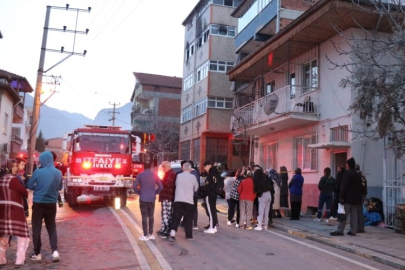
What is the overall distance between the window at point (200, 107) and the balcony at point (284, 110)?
11.4 metres

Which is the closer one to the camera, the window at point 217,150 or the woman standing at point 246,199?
the woman standing at point 246,199

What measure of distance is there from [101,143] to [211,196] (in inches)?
→ 278

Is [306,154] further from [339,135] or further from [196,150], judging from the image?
[196,150]

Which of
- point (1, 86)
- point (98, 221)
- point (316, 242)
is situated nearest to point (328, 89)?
point (316, 242)

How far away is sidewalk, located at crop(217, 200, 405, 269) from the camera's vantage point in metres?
8.77

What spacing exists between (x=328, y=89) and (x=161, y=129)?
114 ft

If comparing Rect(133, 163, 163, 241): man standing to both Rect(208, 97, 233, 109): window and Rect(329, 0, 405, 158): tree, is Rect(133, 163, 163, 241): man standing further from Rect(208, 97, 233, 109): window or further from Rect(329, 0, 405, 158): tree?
Rect(208, 97, 233, 109): window

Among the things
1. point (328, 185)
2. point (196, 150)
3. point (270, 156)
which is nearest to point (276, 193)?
point (328, 185)

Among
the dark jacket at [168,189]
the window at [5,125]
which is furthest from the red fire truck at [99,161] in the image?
the window at [5,125]

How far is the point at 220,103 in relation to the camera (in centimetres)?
3425

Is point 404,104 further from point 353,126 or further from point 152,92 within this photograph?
point 152,92

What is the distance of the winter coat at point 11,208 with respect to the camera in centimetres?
691

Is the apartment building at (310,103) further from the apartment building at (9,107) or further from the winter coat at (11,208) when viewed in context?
the apartment building at (9,107)

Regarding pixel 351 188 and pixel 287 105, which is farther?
pixel 287 105
